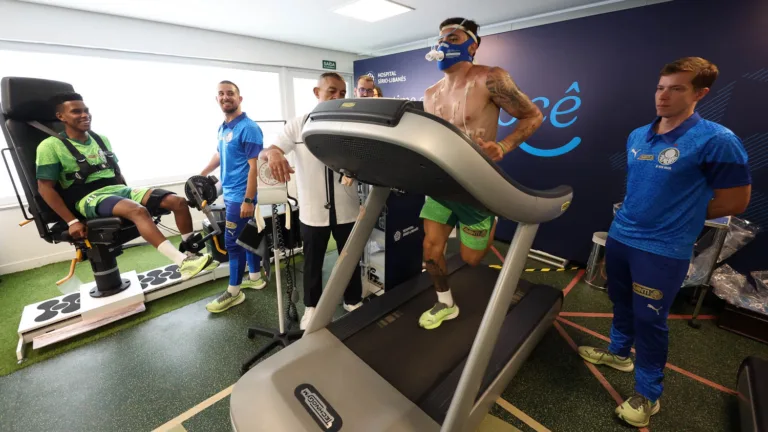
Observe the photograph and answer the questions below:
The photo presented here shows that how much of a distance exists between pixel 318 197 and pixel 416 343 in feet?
3.53

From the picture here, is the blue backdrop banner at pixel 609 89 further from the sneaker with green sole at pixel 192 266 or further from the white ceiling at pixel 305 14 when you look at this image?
the sneaker with green sole at pixel 192 266

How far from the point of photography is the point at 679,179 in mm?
1366

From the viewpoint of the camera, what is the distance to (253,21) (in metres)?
3.91

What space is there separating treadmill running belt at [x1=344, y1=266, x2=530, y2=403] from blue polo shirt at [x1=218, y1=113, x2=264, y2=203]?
56.1 inches

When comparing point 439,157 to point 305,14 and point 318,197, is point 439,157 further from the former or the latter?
point 305,14

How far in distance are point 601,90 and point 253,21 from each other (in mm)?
4062

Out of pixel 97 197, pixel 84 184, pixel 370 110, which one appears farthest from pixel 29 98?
pixel 370 110

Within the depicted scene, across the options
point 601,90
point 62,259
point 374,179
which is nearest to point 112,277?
point 62,259

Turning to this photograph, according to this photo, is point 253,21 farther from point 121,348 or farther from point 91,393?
point 91,393

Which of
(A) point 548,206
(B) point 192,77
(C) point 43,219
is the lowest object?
(C) point 43,219

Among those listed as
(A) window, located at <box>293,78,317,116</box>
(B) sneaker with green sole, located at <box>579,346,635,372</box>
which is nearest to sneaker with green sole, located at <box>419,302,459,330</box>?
(B) sneaker with green sole, located at <box>579,346,635,372</box>

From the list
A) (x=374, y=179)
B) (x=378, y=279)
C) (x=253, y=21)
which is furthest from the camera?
(x=253, y=21)

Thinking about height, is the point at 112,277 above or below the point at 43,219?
below

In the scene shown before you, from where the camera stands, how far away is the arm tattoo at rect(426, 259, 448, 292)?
6.13 ft
